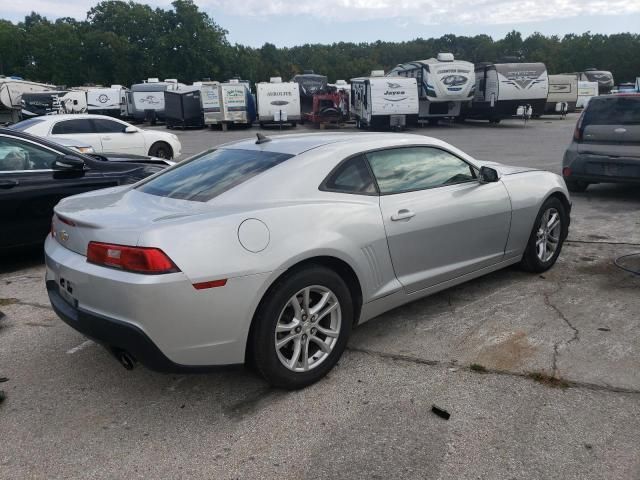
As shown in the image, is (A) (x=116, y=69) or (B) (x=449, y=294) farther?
(A) (x=116, y=69)

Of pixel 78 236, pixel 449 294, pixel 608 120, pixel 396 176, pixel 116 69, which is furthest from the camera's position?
pixel 116 69

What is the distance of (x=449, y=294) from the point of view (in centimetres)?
474

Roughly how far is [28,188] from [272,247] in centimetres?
382

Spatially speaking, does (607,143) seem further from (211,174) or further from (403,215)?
(211,174)

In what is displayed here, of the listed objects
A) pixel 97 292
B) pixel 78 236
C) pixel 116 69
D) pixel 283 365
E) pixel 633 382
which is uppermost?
pixel 116 69

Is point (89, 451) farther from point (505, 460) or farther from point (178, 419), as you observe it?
point (505, 460)

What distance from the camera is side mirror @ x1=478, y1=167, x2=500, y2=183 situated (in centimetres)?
438

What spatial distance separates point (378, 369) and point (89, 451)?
1.69 meters

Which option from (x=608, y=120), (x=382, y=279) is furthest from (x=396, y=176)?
(x=608, y=120)

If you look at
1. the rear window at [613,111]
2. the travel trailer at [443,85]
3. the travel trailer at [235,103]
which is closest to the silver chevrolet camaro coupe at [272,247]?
the rear window at [613,111]

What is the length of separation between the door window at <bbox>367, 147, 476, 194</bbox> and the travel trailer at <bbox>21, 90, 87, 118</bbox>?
27.2 m

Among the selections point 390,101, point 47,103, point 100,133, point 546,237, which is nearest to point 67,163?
point 546,237

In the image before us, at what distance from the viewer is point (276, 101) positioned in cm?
2688

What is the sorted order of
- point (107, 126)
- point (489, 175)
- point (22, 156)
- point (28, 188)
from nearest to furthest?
1. point (489, 175)
2. point (28, 188)
3. point (22, 156)
4. point (107, 126)
